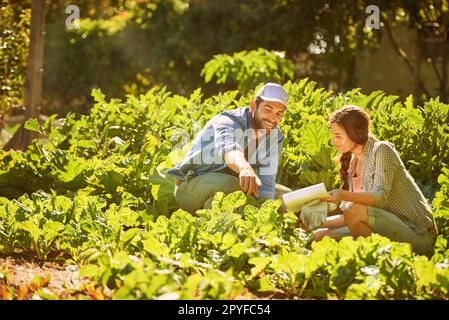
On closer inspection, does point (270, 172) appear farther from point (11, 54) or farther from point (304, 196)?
point (11, 54)

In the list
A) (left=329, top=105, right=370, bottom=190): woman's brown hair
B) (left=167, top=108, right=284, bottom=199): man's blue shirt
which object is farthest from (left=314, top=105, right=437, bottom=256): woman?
(left=167, top=108, right=284, bottom=199): man's blue shirt

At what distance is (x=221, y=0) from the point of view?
1364 centimetres

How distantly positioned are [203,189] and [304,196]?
85cm

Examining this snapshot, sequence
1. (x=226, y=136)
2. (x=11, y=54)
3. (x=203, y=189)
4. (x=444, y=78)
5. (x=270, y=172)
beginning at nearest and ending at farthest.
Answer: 1. (x=226, y=136)
2. (x=203, y=189)
3. (x=270, y=172)
4. (x=11, y=54)
5. (x=444, y=78)

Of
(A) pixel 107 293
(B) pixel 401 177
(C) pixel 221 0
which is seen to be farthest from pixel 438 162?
(C) pixel 221 0

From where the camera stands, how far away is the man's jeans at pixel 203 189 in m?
5.59

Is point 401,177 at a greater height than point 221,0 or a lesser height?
lesser

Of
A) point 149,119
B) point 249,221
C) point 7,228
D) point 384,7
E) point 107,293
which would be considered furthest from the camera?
point 384,7

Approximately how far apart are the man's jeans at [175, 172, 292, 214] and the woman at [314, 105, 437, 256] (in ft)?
2.25

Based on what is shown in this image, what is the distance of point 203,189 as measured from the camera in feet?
18.5

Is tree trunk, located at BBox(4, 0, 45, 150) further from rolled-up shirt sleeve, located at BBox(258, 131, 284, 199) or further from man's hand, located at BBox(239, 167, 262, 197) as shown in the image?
man's hand, located at BBox(239, 167, 262, 197)

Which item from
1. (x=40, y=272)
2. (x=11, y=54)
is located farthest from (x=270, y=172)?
(x=11, y=54)
